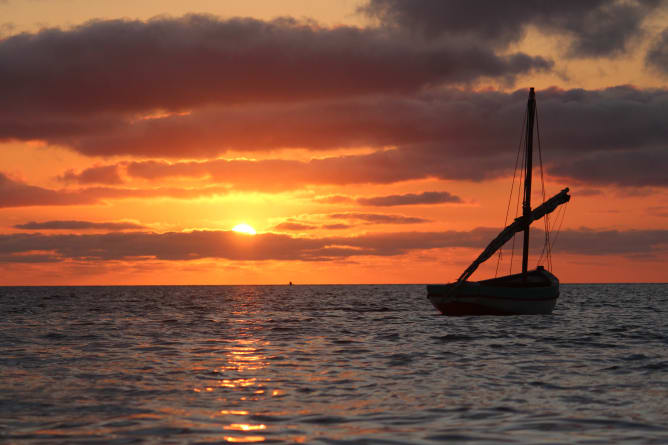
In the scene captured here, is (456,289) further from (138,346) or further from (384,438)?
(384,438)

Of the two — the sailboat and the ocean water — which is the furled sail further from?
the ocean water

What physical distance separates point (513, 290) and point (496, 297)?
55.7 inches

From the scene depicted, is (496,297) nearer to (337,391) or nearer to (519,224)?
(519,224)

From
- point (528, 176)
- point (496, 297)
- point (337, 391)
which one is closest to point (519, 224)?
point (528, 176)

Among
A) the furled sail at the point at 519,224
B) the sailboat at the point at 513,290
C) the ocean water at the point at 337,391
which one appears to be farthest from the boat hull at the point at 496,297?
the ocean water at the point at 337,391

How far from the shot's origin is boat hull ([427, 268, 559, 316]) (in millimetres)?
56188

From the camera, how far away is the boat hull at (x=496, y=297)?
5619cm

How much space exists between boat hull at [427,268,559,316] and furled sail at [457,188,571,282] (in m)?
7.40

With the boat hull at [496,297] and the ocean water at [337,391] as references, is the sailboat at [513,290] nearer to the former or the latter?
the boat hull at [496,297]

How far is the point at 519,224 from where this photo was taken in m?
66.0

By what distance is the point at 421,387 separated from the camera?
1986cm

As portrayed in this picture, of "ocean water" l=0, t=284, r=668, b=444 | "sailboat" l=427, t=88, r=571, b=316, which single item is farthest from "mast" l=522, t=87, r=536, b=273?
"ocean water" l=0, t=284, r=668, b=444

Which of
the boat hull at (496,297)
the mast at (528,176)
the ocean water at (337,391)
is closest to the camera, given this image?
the ocean water at (337,391)

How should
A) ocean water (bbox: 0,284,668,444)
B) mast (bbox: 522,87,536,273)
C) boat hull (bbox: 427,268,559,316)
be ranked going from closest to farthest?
ocean water (bbox: 0,284,668,444)
boat hull (bbox: 427,268,559,316)
mast (bbox: 522,87,536,273)
